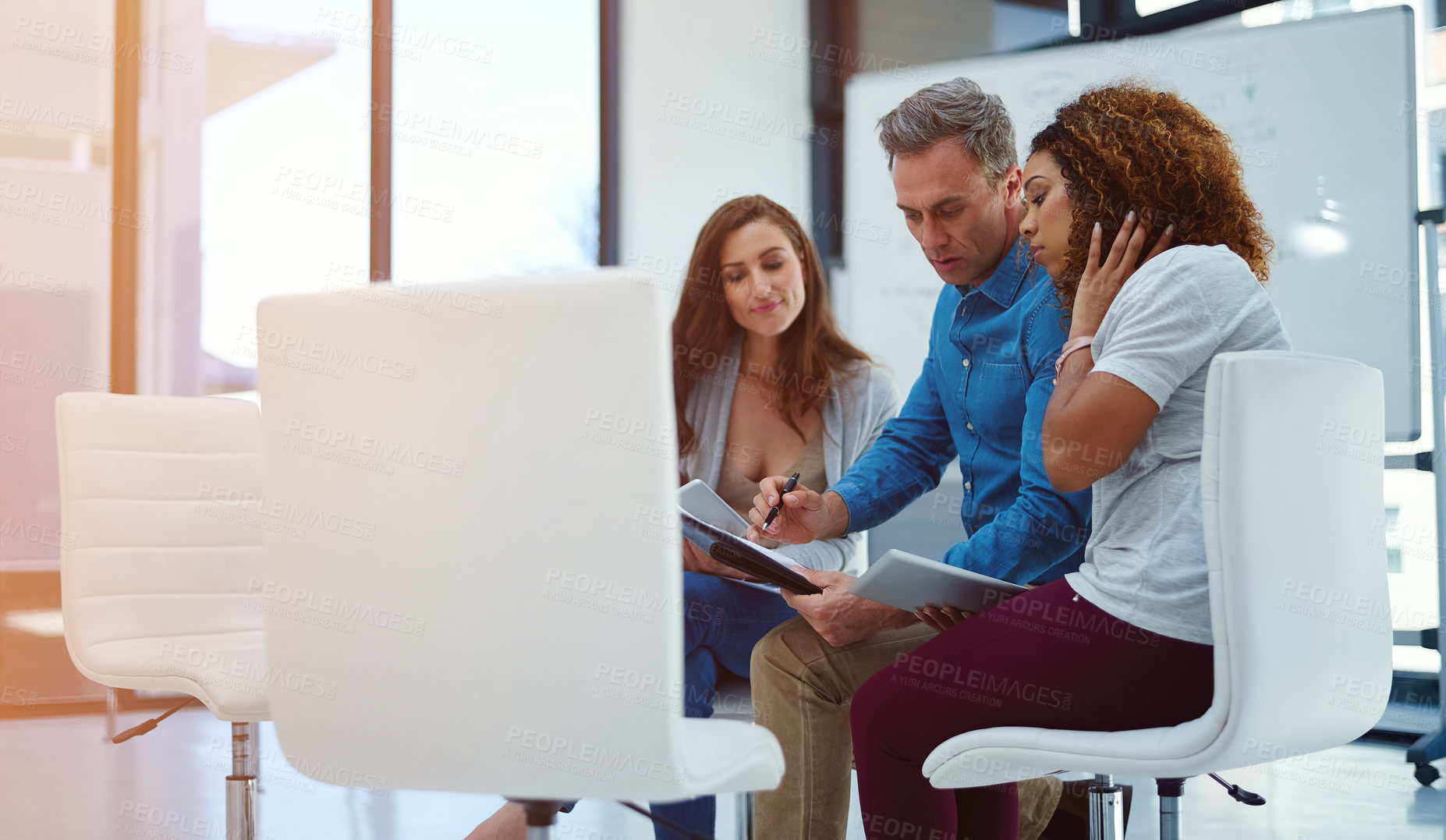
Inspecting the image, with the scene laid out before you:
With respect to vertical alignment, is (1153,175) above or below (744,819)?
above

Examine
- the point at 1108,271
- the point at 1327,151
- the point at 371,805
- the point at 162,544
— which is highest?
the point at 1327,151

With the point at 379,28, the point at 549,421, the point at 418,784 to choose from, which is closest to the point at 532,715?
the point at 418,784

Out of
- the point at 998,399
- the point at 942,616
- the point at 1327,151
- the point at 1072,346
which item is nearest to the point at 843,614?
the point at 942,616

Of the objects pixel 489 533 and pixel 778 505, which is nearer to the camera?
pixel 489 533

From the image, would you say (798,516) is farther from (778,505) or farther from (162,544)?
(162,544)

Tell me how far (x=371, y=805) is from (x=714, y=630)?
4.30ft

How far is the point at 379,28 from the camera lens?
418cm

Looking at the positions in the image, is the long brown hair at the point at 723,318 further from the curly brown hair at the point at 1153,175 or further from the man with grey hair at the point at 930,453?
the curly brown hair at the point at 1153,175

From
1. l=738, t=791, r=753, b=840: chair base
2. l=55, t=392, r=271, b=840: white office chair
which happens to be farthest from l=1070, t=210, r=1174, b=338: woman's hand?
l=55, t=392, r=271, b=840: white office chair

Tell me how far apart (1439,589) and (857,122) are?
7.34 feet

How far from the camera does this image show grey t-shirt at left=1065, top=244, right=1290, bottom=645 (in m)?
1.15

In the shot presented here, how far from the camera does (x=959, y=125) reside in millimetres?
1714

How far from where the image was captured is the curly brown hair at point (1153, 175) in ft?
4.29

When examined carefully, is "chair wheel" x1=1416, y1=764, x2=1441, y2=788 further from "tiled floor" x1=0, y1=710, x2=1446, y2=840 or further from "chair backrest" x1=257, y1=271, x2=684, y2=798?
"chair backrest" x1=257, y1=271, x2=684, y2=798
